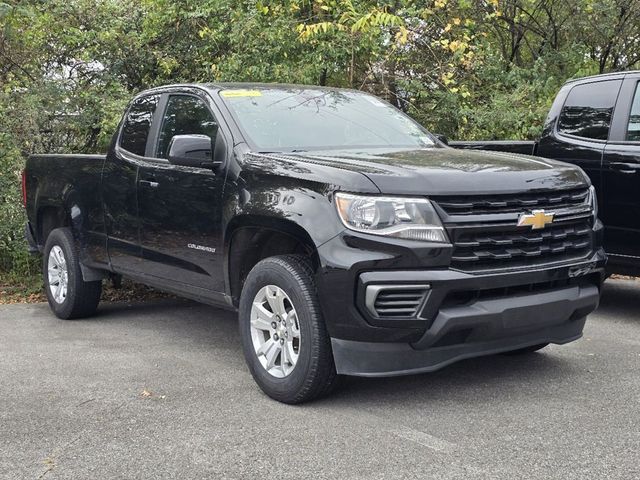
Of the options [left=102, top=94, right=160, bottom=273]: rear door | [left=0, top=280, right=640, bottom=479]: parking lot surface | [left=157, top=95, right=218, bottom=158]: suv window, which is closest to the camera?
[left=0, top=280, right=640, bottom=479]: parking lot surface

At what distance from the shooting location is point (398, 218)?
4035 millimetres

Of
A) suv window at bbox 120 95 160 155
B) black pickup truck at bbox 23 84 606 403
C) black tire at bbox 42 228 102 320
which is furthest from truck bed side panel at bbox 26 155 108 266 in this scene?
black pickup truck at bbox 23 84 606 403

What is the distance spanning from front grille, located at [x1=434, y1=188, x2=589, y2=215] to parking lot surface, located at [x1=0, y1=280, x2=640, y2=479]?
1.06m

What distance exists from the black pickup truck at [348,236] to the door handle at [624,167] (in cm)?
168

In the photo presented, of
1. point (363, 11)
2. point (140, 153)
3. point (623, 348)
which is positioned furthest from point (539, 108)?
point (140, 153)

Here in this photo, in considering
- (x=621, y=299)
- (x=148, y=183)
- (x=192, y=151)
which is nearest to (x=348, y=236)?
(x=192, y=151)

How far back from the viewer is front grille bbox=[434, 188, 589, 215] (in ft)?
13.4

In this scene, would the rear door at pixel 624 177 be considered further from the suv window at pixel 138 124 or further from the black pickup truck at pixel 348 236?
the suv window at pixel 138 124

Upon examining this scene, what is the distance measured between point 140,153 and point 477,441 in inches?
137

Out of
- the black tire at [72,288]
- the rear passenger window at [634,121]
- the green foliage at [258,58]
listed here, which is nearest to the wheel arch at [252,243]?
the black tire at [72,288]

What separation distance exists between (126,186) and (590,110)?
12.9 ft

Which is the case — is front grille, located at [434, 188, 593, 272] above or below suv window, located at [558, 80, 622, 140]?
below

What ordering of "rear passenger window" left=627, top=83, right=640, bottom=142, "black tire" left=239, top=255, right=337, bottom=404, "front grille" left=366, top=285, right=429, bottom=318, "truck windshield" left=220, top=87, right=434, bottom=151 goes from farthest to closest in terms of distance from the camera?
1. "rear passenger window" left=627, top=83, right=640, bottom=142
2. "truck windshield" left=220, top=87, right=434, bottom=151
3. "black tire" left=239, top=255, right=337, bottom=404
4. "front grille" left=366, top=285, right=429, bottom=318

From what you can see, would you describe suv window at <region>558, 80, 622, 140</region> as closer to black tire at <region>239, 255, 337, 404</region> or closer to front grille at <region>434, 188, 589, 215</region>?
front grille at <region>434, 188, 589, 215</region>
